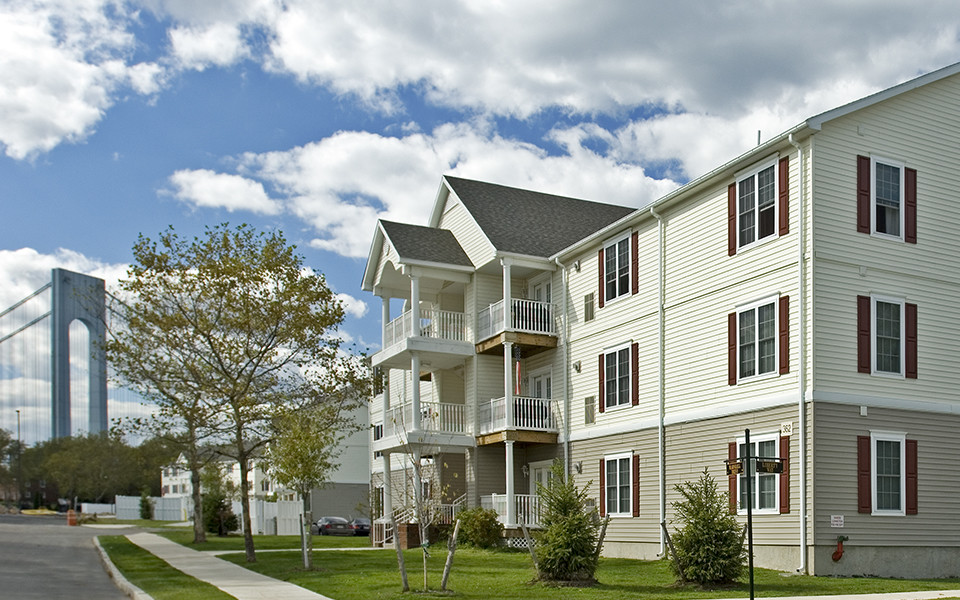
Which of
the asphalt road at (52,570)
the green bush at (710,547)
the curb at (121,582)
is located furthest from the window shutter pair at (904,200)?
the asphalt road at (52,570)

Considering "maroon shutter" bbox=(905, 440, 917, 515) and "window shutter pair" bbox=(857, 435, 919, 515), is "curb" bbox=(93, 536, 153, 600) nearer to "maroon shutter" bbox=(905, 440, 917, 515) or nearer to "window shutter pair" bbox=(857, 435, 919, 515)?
"window shutter pair" bbox=(857, 435, 919, 515)

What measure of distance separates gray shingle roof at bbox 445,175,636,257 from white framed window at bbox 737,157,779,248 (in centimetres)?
1039

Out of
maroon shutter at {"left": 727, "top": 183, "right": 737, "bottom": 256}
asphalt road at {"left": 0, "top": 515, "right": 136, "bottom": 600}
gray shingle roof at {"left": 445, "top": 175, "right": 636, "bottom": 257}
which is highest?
gray shingle roof at {"left": 445, "top": 175, "right": 636, "bottom": 257}

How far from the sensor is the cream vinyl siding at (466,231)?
112 ft

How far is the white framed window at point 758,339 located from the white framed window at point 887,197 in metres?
3.15

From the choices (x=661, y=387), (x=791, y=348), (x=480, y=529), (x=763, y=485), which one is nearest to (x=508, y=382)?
(x=480, y=529)

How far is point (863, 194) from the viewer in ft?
75.0

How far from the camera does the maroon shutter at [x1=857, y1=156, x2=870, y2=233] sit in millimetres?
22781

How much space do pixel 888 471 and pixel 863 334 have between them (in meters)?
3.10

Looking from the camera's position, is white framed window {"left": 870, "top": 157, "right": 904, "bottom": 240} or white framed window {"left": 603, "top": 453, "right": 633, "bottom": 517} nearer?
white framed window {"left": 870, "top": 157, "right": 904, "bottom": 240}

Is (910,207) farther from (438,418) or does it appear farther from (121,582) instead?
(121,582)

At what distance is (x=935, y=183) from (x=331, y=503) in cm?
4794

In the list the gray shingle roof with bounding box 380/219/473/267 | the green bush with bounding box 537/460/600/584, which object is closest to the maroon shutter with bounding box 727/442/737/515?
the green bush with bounding box 537/460/600/584

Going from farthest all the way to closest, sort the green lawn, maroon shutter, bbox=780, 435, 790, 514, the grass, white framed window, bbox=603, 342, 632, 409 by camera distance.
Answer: white framed window, bbox=603, 342, 632, 409 < maroon shutter, bbox=780, 435, 790, 514 < the grass < the green lawn
